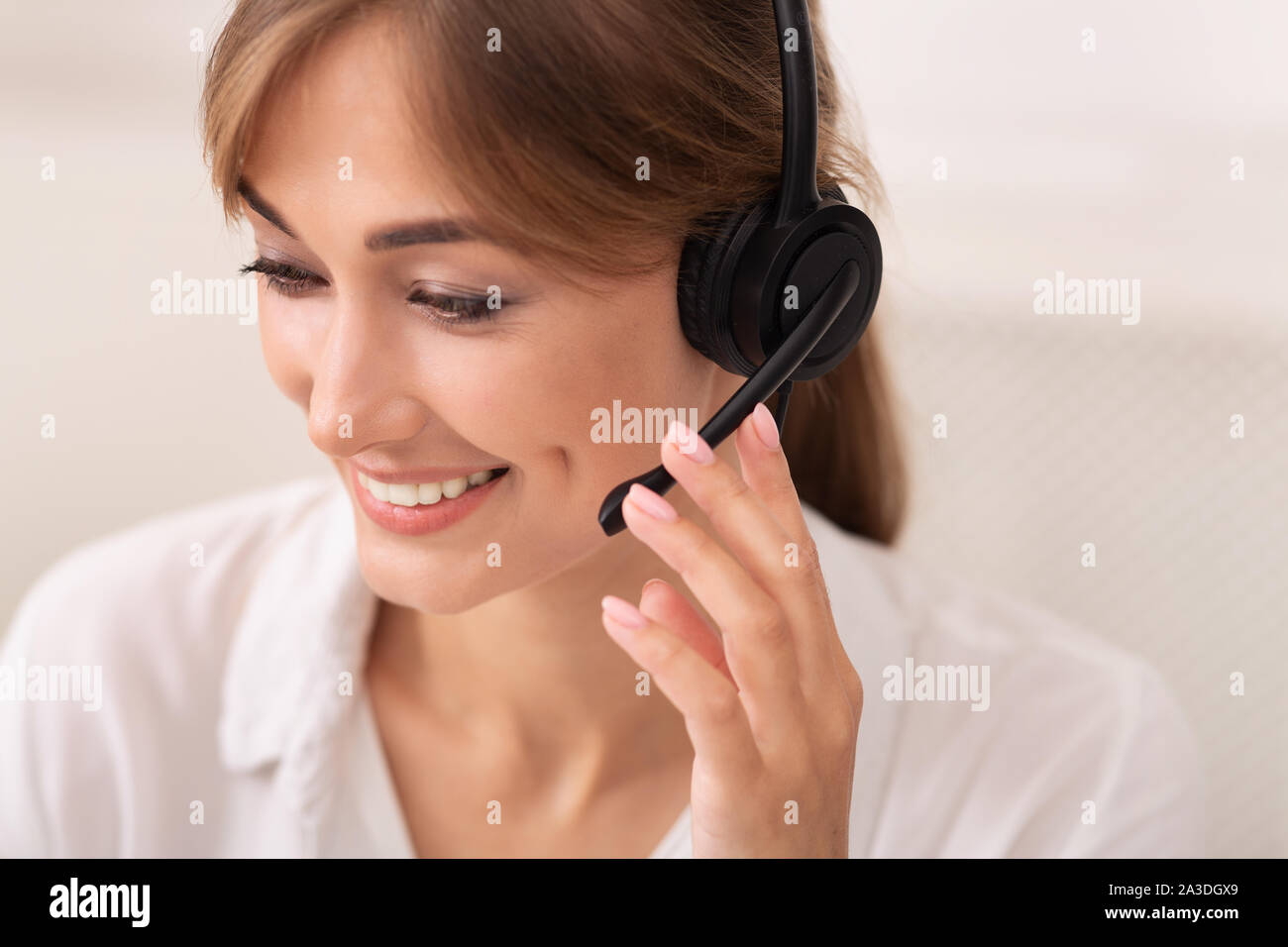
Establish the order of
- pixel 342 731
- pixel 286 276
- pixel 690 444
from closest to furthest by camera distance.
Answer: pixel 690 444 < pixel 286 276 < pixel 342 731

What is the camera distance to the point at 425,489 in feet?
2.77

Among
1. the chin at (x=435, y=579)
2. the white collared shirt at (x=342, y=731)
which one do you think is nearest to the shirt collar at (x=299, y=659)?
the white collared shirt at (x=342, y=731)

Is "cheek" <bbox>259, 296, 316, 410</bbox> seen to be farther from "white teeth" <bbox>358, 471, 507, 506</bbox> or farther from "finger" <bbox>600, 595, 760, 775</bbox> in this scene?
"finger" <bbox>600, 595, 760, 775</bbox>

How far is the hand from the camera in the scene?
68cm

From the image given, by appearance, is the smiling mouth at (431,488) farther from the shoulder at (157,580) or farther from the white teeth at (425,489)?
the shoulder at (157,580)

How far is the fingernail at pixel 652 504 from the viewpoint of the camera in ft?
2.20

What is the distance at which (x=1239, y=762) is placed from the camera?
5.23ft

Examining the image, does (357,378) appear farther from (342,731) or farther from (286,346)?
(342,731)

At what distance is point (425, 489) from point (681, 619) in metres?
0.23

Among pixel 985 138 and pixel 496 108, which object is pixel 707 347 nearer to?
pixel 496 108

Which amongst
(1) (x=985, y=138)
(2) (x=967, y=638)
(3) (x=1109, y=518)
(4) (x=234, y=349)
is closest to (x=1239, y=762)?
(3) (x=1109, y=518)

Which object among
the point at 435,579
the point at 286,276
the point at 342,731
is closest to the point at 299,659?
the point at 342,731

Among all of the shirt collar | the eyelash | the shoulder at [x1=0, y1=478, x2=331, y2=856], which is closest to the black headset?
the eyelash

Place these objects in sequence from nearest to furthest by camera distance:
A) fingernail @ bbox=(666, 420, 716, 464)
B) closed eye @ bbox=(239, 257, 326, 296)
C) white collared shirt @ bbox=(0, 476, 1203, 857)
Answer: fingernail @ bbox=(666, 420, 716, 464)
closed eye @ bbox=(239, 257, 326, 296)
white collared shirt @ bbox=(0, 476, 1203, 857)
